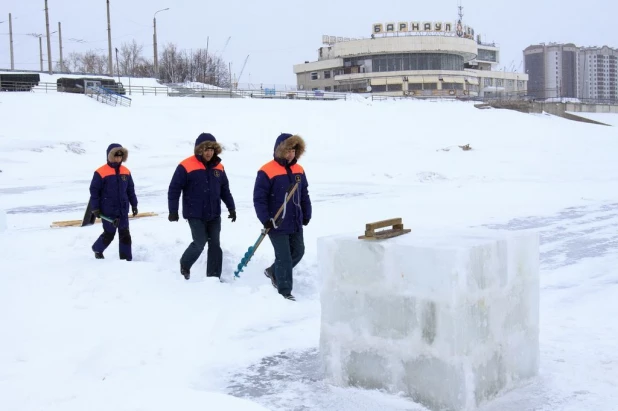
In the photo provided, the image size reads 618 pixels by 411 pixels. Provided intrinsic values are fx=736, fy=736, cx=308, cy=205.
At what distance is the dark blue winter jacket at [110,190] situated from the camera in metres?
8.46

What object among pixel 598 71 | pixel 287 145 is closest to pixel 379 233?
pixel 287 145

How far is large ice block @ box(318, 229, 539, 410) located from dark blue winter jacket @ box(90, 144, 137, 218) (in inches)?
169

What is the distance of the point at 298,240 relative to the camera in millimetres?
7492

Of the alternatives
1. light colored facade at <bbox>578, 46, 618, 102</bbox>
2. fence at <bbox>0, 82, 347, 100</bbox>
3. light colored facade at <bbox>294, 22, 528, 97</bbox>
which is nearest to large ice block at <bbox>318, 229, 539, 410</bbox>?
fence at <bbox>0, 82, 347, 100</bbox>

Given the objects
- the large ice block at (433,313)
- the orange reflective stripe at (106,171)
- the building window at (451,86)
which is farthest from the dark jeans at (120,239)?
the building window at (451,86)

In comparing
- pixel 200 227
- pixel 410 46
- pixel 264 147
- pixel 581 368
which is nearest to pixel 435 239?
pixel 581 368

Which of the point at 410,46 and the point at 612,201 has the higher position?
the point at 410,46

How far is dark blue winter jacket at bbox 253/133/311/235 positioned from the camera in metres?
7.12

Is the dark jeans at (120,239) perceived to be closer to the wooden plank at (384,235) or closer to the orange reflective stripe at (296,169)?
the orange reflective stripe at (296,169)

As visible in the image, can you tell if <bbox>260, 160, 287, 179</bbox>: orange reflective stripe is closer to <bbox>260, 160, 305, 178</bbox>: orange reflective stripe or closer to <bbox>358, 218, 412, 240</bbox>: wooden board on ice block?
<bbox>260, 160, 305, 178</bbox>: orange reflective stripe

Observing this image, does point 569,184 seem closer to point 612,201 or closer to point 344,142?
point 612,201

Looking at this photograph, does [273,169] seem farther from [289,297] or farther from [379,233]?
[379,233]

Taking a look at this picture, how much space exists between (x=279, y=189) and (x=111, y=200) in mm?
2352

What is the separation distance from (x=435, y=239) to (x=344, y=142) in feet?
109
